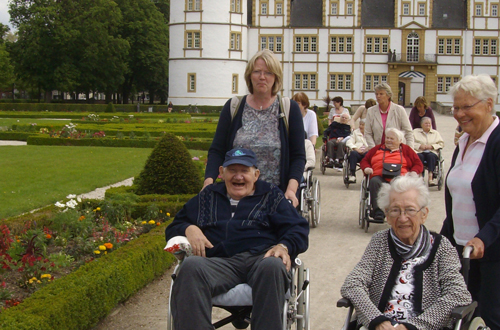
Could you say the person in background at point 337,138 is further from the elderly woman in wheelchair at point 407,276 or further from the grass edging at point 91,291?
the elderly woman in wheelchair at point 407,276

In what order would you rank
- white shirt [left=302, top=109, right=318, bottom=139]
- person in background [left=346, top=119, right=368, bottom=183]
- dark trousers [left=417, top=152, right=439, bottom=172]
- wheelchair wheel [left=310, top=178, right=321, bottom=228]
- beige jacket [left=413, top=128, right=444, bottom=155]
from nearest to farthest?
wheelchair wheel [left=310, top=178, right=321, bottom=228], white shirt [left=302, top=109, right=318, bottom=139], person in background [left=346, top=119, right=368, bottom=183], dark trousers [left=417, top=152, right=439, bottom=172], beige jacket [left=413, top=128, right=444, bottom=155]

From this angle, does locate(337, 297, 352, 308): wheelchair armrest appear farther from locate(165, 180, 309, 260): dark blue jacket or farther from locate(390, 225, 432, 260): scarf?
locate(165, 180, 309, 260): dark blue jacket

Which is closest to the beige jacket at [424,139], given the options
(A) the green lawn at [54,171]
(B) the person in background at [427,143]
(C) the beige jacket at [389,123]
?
(B) the person in background at [427,143]

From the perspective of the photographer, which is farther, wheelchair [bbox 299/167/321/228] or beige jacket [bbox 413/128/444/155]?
beige jacket [bbox 413/128/444/155]

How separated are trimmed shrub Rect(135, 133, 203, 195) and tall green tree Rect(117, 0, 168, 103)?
4479 cm

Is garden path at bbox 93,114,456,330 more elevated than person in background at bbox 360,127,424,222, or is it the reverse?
person in background at bbox 360,127,424,222

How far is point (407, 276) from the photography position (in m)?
3.14

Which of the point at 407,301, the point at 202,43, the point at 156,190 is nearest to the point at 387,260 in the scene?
the point at 407,301

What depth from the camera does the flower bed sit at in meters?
3.94

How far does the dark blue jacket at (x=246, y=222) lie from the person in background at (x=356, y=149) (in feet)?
22.6

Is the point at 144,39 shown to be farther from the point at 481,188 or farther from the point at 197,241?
the point at 481,188

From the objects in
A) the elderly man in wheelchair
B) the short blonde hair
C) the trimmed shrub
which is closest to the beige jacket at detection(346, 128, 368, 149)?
the trimmed shrub

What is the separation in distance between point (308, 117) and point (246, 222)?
5314mm

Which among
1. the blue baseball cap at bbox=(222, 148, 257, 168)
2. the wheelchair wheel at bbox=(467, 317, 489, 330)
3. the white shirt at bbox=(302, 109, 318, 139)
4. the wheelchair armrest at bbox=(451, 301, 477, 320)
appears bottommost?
the wheelchair wheel at bbox=(467, 317, 489, 330)
